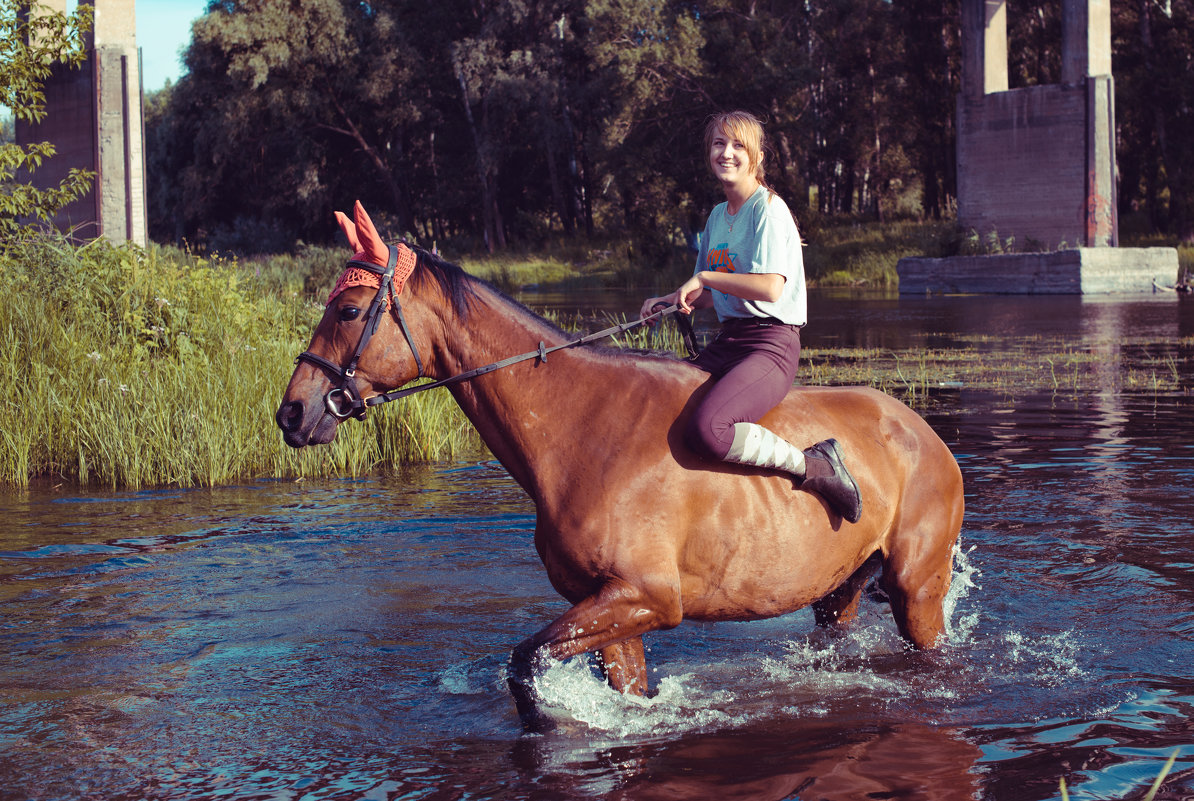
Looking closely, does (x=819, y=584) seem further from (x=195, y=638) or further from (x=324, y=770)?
(x=195, y=638)

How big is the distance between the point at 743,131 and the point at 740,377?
3.51ft

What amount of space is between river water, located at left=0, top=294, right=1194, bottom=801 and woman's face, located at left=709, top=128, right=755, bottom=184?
225 cm

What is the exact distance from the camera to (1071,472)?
33.7ft

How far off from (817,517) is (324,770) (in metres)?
2.30

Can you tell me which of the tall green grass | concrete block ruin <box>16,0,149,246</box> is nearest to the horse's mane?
the tall green grass

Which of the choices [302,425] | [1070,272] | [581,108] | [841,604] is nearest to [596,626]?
[302,425]

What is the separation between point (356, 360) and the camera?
15.3 ft

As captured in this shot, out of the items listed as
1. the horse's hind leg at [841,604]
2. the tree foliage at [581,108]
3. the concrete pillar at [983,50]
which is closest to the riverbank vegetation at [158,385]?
the horse's hind leg at [841,604]

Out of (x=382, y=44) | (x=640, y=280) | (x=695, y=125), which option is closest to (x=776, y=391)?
(x=640, y=280)

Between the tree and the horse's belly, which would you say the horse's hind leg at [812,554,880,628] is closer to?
the horse's belly

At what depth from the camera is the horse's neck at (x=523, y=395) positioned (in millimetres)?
4879

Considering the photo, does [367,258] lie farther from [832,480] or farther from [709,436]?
[832,480]

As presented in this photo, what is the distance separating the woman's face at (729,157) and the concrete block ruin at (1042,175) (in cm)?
3054

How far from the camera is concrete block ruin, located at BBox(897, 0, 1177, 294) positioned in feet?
110
